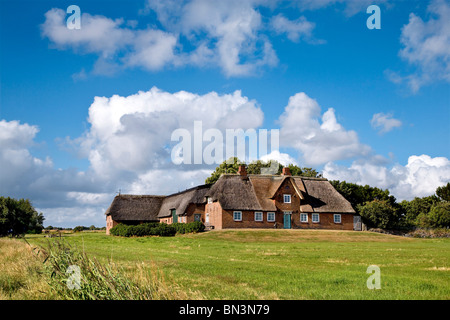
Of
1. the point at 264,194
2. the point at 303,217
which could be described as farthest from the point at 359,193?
the point at 264,194

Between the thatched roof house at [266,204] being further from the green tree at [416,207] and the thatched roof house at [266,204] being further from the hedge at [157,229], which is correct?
the green tree at [416,207]

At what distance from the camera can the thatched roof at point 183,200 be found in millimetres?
65938

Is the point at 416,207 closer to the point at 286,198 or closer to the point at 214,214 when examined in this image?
the point at 286,198

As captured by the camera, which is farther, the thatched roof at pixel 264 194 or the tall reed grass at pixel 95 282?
the thatched roof at pixel 264 194

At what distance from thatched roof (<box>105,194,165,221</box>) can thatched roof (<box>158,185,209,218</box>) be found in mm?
1930

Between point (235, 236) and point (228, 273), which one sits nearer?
point (228, 273)

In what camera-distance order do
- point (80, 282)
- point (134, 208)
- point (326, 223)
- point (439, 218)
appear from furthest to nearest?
1. point (134, 208)
2. point (439, 218)
3. point (326, 223)
4. point (80, 282)

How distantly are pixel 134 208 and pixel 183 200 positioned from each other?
477 inches

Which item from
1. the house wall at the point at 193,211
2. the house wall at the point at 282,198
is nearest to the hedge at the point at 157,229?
the house wall at the point at 193,211

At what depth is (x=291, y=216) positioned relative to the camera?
201ft

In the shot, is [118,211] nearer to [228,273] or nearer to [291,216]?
[291,216]

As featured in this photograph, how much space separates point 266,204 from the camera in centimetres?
6044
